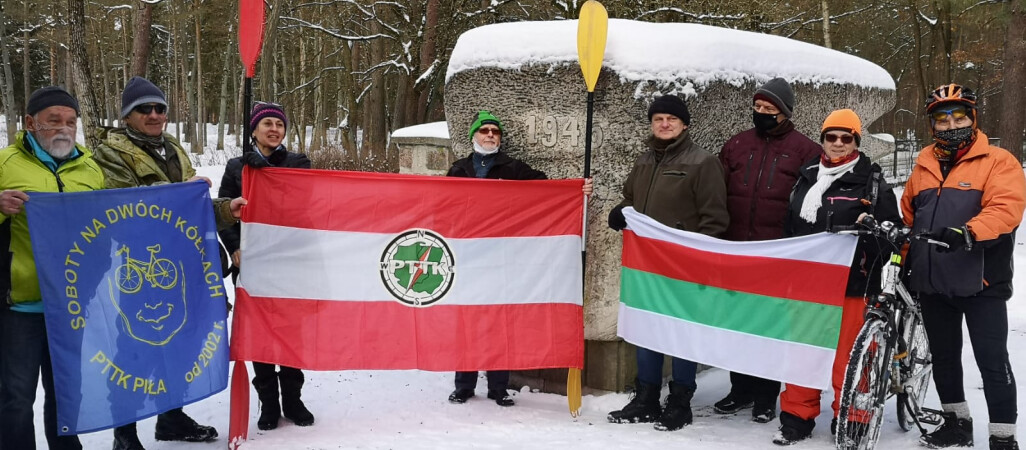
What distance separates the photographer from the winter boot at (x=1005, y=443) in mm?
3559

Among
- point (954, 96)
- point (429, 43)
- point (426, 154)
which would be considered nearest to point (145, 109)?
point (954, 96)

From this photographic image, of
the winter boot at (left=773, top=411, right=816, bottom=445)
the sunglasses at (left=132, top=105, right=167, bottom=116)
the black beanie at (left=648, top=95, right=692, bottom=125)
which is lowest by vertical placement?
the winter boot at (left=773, top=411, right=816, bottom=445)

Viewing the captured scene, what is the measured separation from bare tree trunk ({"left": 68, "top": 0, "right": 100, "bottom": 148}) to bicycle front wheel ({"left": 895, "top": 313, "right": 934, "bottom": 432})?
9.18 metres

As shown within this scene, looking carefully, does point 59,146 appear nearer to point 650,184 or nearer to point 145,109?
point 145,109

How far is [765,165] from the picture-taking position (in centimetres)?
409

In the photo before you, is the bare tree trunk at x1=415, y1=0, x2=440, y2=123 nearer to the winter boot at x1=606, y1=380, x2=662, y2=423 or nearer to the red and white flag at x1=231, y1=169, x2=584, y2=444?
the red and white flag at x1=231, y1=169, x2=584, y2=444

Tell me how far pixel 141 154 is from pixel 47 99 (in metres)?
0.55

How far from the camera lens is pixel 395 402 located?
470cm

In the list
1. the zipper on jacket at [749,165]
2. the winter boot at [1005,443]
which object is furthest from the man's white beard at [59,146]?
the winter boot at [1005,443]

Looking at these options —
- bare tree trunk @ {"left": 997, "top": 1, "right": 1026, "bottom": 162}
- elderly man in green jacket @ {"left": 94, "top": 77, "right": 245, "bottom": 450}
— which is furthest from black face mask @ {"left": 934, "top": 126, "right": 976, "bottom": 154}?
bare tree trunk @ {"left": 997, "top": 1, "right": 1026, "bottom": 162}

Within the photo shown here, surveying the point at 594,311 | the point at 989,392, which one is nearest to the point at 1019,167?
the point at 989,392

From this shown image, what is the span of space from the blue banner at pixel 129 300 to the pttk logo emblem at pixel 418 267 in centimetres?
85

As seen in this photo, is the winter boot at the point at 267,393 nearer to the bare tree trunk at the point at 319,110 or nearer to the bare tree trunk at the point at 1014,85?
the bare tree trunk at the point at 1014,85

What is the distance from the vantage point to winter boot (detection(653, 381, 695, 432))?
4.12 meters
